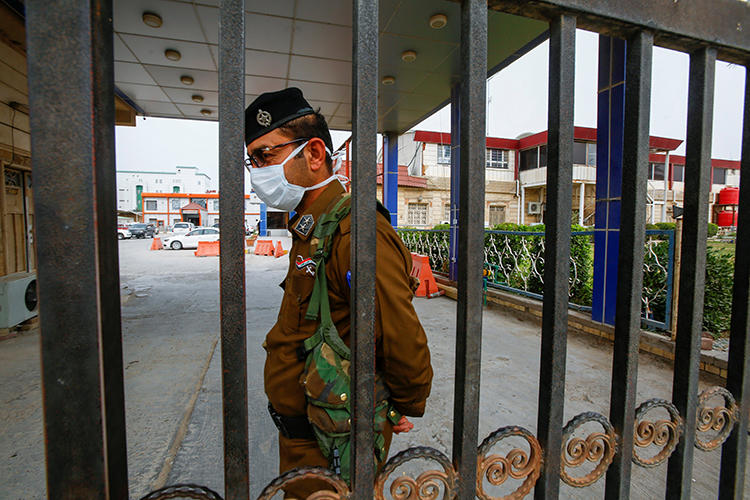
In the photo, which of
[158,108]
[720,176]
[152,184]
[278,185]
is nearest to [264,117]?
[278,185]

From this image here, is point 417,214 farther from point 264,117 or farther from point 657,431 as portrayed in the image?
point 657,431

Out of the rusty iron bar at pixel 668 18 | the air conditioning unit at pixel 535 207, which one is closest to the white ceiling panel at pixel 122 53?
the rusty iron bar at pixel 668 18

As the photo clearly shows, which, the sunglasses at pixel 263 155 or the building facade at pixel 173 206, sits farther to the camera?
the building facade at pixel 173 206

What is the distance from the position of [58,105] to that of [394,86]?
6.87m

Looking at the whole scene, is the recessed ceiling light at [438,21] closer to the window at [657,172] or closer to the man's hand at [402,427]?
the man's hand at [402,427]

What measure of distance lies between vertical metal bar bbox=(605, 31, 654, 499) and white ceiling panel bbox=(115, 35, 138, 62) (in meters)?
6.31

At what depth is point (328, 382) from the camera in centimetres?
115

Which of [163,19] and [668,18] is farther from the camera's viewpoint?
[163,19]

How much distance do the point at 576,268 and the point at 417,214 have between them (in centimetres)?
1591

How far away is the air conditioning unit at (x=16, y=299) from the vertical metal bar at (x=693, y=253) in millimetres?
6561

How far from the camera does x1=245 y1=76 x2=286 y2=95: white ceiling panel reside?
248 inches

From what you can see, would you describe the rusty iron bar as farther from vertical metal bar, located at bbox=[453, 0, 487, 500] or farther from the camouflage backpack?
the camouflage backpack

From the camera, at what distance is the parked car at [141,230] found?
1284 inches

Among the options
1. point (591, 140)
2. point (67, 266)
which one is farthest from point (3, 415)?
point (591, 140)
